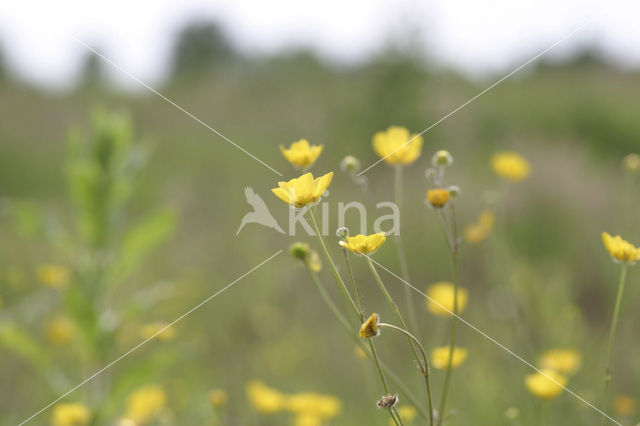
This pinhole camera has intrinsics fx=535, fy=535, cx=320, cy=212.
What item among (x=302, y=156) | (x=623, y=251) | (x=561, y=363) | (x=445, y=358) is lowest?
(x=561, y=363)

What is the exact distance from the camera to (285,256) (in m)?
3.31

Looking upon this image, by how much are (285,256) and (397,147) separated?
235 cm

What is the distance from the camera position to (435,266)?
3338 millimetres

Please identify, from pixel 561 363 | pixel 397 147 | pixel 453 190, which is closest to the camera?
pixel 453 190

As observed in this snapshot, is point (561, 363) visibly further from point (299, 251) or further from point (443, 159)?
point (299, 251)

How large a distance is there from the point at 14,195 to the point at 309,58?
31.3ft

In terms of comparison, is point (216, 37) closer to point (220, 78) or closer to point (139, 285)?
point (220, 78)

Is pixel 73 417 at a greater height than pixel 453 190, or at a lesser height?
lesser

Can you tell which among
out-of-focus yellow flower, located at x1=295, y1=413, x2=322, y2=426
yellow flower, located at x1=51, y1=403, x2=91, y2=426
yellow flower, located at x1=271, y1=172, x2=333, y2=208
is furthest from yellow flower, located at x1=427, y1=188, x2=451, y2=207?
yellow flower, located at x1=51, y1=403, x2=91, y2=426

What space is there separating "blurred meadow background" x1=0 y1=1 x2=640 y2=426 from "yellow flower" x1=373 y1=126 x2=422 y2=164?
0.12 m

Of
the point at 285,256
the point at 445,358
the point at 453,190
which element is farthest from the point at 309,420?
the point at 285,256

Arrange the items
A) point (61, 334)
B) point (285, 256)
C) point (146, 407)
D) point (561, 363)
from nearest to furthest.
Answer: point (561, 363) → point (146, 407) → point (61, 334) → point (285, 256)

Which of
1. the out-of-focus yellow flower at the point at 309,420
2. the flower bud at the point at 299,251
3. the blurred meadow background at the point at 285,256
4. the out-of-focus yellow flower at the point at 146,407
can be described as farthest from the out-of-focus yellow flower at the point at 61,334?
the flower bud at the point at 299,251

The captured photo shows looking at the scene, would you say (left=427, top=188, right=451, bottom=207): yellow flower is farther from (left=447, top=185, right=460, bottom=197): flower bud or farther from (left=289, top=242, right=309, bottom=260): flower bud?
(left=289, top=242, right=309, bottom=260): flower bud
